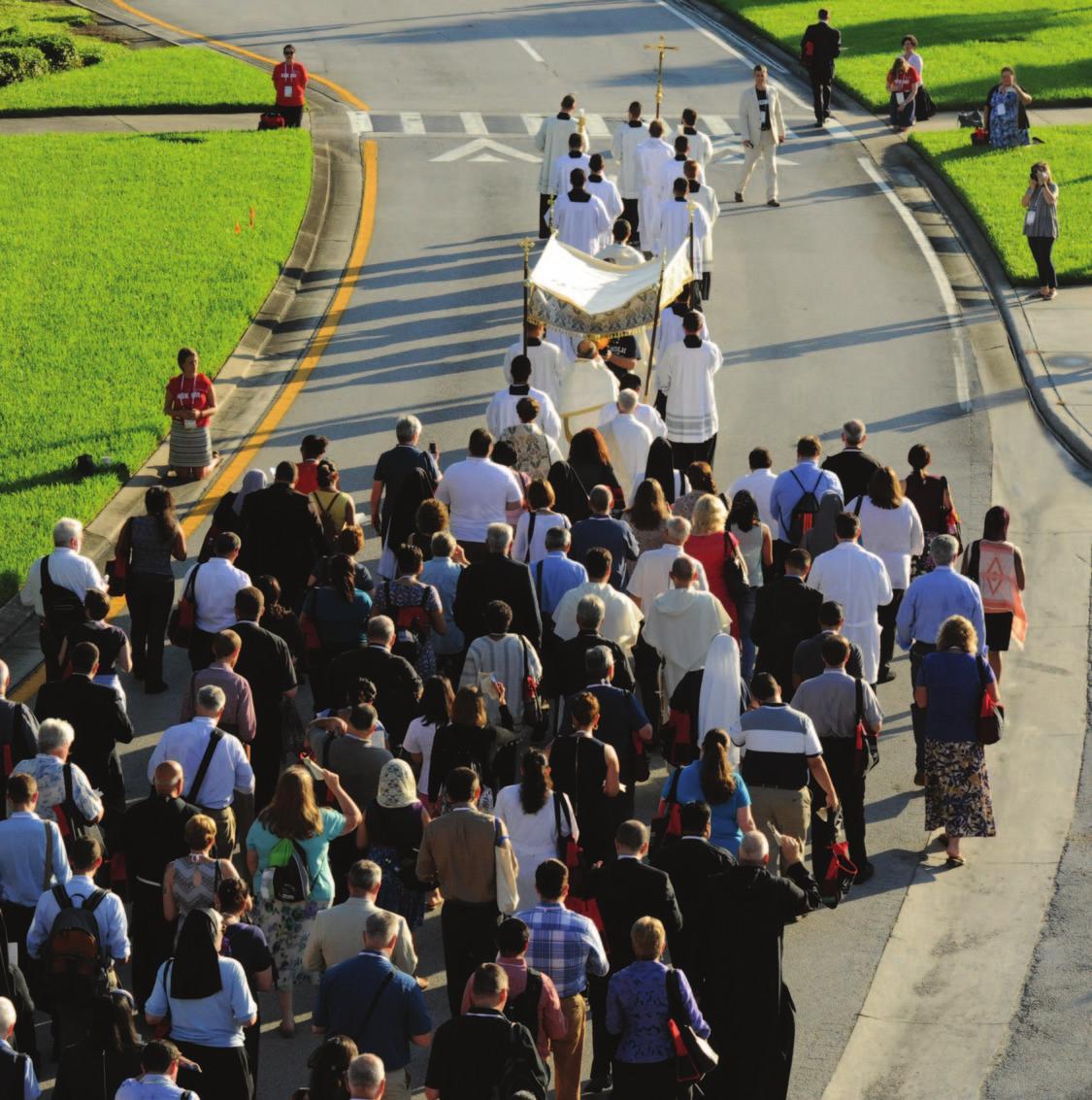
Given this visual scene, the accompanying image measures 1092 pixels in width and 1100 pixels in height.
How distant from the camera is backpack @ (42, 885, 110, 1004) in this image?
10.5 m

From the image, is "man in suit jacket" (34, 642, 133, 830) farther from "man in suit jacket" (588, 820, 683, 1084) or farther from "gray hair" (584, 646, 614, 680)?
"man in suit jacket" (588, 820, 683, 1084)

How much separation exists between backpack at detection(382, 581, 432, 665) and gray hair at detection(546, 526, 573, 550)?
105 centimetres

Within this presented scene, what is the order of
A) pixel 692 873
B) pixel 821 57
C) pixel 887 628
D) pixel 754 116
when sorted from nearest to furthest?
1. pixel 692 873
2. pixel 887 628
3. pixel 754 116
4. pixel 821 57

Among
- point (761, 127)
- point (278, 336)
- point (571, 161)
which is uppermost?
point (761, 127)

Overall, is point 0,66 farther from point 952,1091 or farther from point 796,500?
point 952,1091

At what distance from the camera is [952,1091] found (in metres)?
11.4

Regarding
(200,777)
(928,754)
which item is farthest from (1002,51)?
(200,777)

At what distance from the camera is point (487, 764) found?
12242mm

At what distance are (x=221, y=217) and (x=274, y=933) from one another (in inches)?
754

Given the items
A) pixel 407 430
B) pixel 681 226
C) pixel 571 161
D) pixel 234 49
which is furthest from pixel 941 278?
pixel 234 49

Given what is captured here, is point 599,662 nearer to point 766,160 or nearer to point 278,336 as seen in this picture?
point 278,336

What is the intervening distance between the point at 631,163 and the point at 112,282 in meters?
6.80

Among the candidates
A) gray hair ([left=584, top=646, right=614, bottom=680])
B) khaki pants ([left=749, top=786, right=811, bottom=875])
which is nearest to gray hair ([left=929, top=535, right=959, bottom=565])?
khaki pants ([left=749, top=786, right=811, bottom=875])

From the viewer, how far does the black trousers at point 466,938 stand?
1123 centimetres
